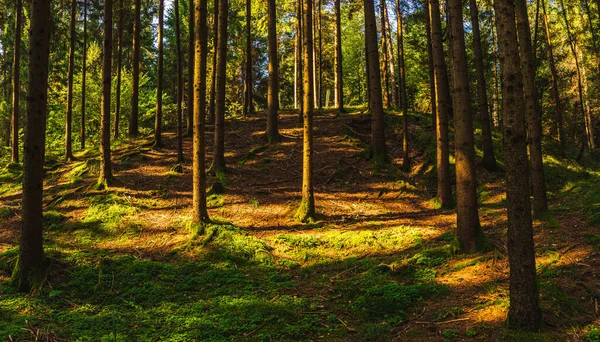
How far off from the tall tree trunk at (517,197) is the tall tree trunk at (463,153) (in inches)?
121

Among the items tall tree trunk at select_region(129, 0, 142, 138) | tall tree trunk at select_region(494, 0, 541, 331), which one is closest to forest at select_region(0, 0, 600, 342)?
tall tree trunk at select_region(494, 0, 541, 331)

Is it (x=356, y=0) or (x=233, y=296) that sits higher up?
(x=356, y=0)

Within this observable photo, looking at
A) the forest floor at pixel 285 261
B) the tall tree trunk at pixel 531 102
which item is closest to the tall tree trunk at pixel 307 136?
the forest floor at pixel 285 261

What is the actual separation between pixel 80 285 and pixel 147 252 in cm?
215

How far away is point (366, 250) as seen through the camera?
28.9ft

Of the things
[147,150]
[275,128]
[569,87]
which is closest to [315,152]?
[275,128]

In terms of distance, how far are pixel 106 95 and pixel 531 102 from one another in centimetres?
1330

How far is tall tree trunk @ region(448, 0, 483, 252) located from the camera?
23.8 feet

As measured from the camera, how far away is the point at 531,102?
866 centimetres

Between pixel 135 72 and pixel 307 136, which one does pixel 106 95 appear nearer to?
pixel 307 136

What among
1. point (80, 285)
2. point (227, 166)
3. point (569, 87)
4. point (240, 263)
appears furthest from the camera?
point (569, 87)

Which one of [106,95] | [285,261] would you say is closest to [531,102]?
[285,261]

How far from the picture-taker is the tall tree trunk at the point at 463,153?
7.25m

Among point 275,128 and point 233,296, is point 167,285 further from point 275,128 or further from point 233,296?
point 275,128
